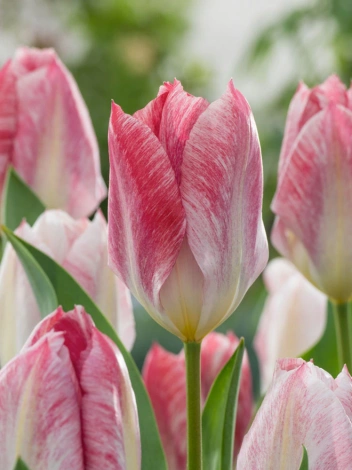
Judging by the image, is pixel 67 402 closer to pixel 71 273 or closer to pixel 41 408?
pixel 41 408

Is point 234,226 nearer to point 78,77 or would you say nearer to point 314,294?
point 314,294

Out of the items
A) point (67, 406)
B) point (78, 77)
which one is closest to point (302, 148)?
point (67, 406)

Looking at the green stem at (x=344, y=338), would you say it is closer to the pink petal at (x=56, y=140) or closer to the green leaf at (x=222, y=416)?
the green leaf at (x=222, y=416)

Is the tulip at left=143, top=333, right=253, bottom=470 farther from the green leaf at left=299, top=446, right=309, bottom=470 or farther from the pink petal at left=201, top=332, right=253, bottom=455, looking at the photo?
the green leaf at left=299, top=446, right=309, bottom=470

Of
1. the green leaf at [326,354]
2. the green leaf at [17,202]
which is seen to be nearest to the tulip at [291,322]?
the green leaf at [326,354]

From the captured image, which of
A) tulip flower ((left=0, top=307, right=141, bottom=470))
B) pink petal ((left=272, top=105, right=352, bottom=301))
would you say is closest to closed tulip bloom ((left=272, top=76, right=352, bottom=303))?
pink petal ((left=272, top=105, right=352, bottom=301))

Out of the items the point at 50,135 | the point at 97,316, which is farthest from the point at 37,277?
the point at 50,135
